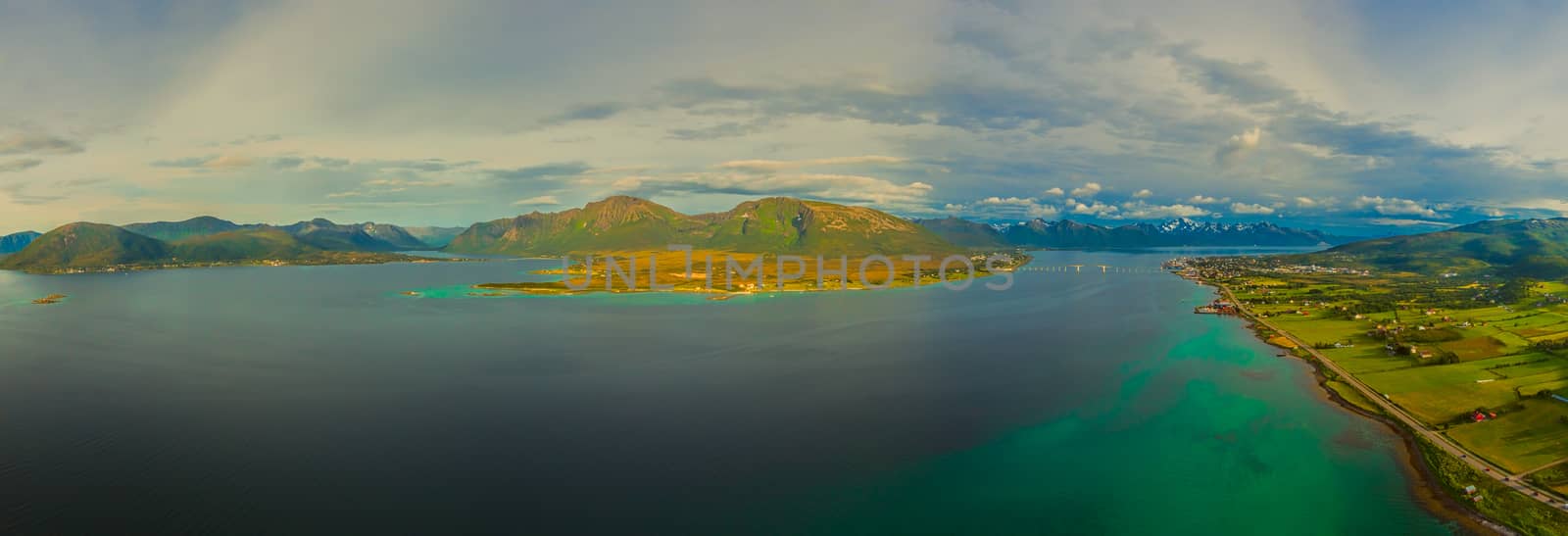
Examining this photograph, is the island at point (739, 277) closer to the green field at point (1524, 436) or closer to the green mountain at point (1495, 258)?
the green field at point (1524, 436)

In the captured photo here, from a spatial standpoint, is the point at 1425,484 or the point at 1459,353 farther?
the point at 1459,353

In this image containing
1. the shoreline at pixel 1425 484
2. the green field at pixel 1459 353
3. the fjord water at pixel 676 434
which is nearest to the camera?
the fjord water at pixel 676 434

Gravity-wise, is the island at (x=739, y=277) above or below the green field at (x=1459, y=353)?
above

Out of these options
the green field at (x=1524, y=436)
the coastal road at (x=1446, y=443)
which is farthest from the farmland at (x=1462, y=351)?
the coastal road at (x=1446, y=443)

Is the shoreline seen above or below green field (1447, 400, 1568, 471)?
below

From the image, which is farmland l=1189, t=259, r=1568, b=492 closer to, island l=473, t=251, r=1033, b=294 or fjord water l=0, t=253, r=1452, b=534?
fjord water l=0, t=253, r=1452, b=534

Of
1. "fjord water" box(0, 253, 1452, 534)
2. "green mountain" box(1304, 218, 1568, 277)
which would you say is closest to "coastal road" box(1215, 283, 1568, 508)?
"fjord water" box(0, 253, 1452, 534)

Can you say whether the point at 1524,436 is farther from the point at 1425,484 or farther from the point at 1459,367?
the point at 1459,367

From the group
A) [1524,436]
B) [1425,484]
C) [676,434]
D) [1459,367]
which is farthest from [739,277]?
[1425,484]
